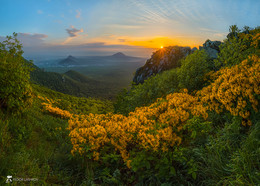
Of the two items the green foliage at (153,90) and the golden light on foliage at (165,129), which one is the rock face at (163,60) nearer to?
the green foliage at (153,90)

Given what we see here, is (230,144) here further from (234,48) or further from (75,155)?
(234,48)

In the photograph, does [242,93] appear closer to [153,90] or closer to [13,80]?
[153,90]

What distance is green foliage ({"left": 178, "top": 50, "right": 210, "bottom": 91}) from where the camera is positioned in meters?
8.38

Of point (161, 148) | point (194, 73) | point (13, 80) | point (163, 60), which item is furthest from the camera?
point (163, 60)

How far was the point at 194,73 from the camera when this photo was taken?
28.2 feet

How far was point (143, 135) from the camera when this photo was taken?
3412mm

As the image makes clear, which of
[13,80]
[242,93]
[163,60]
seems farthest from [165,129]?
[163,60]

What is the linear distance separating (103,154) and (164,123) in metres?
1.88

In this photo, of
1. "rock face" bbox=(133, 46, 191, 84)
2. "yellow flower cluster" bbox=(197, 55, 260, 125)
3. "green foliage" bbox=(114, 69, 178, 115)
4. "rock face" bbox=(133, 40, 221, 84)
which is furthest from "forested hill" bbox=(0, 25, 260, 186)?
"rock face" bbox=(133, 46, 191, 84)

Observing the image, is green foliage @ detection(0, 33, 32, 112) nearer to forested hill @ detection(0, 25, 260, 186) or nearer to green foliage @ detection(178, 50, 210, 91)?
forested hill @ detection(0, 25, 260, 186)

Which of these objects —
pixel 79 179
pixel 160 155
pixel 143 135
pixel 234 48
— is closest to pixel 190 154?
pixel 160 155

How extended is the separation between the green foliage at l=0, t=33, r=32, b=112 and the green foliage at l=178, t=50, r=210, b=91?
771 centimetres

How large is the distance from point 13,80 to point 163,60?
53.8m

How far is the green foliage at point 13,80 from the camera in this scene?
5.50m
